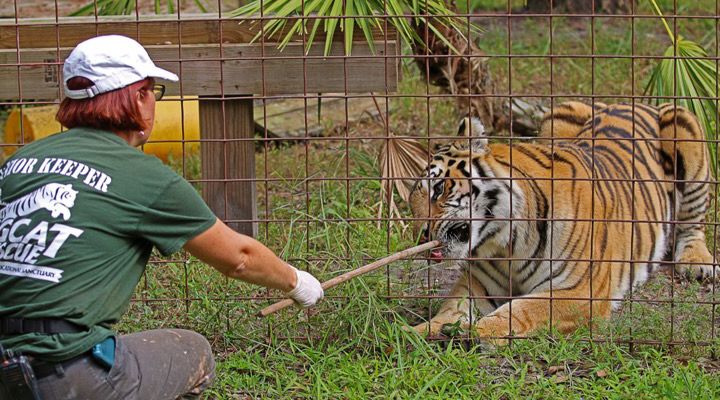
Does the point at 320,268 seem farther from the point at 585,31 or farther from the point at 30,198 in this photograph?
the point at 585,31

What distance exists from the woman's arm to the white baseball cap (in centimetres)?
55

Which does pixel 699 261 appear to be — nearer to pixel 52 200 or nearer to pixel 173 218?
pixel 173 218

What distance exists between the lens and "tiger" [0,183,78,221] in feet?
10.3

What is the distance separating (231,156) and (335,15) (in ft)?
4.43

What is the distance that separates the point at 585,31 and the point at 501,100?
11.3 ft

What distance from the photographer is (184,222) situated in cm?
329

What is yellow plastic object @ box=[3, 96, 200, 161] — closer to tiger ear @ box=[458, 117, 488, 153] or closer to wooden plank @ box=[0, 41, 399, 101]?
wooden plank @ box=[0, 41, 399, 101]

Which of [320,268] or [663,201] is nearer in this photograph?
[320,268]

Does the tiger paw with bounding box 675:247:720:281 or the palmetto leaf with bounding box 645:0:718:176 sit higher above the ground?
the palmetto leaf with bounding box 645:0:718:176

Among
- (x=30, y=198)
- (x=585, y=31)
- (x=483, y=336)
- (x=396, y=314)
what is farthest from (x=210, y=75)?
(x=585, y=31)

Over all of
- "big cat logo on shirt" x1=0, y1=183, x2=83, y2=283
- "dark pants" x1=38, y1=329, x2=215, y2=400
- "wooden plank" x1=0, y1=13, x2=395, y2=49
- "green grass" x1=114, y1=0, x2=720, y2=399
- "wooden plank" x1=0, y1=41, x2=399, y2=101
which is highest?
"wooden plank" x1=0, y1=13, x2=395, y2=49

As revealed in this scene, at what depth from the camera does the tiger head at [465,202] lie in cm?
517

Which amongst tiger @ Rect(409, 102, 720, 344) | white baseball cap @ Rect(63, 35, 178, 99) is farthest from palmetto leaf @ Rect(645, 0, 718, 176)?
white baseball cap @ Rect(63, 35, 178, 99)

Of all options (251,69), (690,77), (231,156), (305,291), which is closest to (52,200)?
(305,291)
